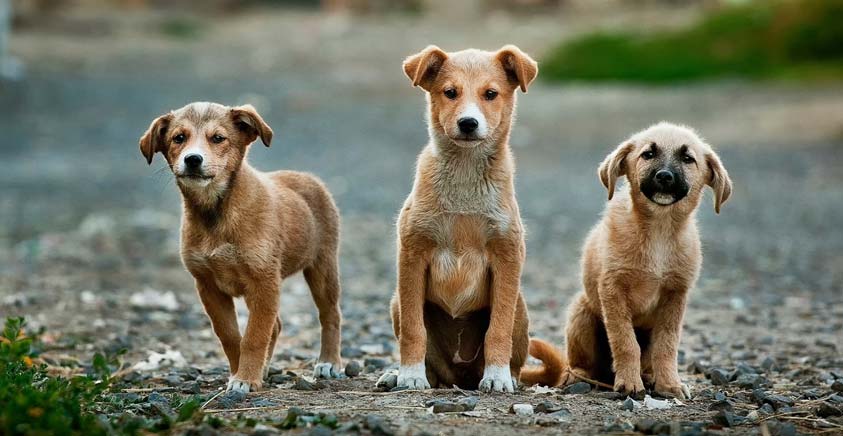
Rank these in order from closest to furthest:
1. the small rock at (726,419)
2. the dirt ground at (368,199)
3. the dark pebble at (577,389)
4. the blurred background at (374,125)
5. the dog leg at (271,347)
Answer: the small rock at (726,419) < the dark pebble at (577,389) < the dirt ground at (368,199) < the dog leg at (271,347) < the blurred background at (374,125)

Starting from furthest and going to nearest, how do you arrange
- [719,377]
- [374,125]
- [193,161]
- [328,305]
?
1. [374,125]
2. [328,305]
3. [719,377]
4. [193,161]

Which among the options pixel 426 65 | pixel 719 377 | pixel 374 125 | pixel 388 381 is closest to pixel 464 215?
pixel 426 65

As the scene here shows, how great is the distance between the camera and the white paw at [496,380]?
19.9 feet

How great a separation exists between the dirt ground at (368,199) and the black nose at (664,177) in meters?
1.15

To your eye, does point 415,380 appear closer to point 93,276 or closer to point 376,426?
point 376,426

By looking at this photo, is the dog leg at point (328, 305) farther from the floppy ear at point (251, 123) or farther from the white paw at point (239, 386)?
the floppy ear at point (251, 123)

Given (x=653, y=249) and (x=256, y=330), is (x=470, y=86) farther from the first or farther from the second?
(x=256, y=330)

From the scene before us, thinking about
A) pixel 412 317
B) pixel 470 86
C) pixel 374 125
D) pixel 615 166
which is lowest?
pixel 412 317

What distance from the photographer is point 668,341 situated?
20.5 ft

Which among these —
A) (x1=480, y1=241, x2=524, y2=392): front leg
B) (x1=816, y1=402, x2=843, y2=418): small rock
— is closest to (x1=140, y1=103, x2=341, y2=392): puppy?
(x1=480, y1=241, x2=524, y2=392): front leg

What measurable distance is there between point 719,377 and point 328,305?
7.60 ft

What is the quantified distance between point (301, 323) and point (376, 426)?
163 inches

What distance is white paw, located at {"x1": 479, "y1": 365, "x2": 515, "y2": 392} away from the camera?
607 centimetres

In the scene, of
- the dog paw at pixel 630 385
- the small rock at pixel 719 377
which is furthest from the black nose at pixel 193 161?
the small rock at pixel 719 377
